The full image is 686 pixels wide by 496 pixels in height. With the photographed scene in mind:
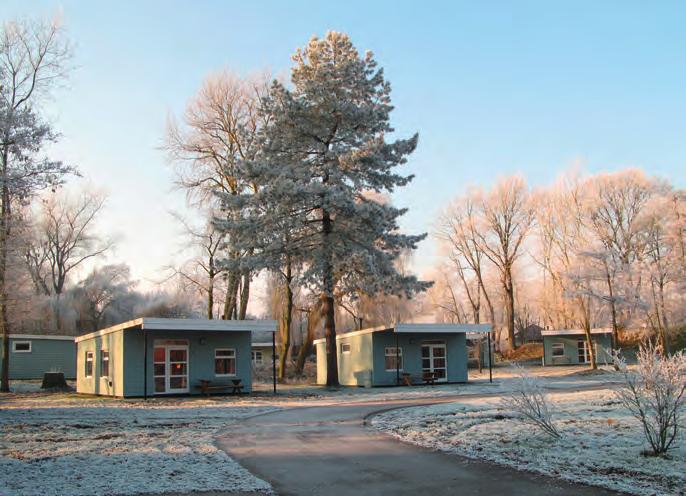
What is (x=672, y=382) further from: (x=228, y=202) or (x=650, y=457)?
(x=228, y=202)

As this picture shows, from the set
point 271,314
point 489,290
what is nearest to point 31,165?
point 271,314

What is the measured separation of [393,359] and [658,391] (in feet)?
69.3

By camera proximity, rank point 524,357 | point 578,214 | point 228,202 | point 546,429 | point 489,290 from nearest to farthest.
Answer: point 546,429
point 228,202
point 578,214
point 524,357
point 489,290

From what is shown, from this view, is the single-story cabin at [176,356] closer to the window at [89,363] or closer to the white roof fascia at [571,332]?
the window at [89,363]

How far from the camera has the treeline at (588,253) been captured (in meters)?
34.9

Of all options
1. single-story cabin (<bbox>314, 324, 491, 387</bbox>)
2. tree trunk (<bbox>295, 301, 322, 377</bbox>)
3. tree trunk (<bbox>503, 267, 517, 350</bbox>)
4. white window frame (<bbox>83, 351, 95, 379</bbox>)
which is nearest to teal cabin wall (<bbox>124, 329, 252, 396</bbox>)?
white window frame (<bbox>83, 351, 95, 379</bbox>)

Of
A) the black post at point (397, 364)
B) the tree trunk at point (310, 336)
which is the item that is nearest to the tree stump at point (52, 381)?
the tree trunk at point (310, 336)

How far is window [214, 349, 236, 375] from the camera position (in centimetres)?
2433

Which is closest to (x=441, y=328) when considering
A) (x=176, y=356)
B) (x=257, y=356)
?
(x=176, y=356)

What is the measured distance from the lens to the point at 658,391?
27.2 ft

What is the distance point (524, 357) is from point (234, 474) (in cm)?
4890

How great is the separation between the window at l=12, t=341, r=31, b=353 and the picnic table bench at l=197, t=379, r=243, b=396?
59.4 feet

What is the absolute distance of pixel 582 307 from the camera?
36.8 m

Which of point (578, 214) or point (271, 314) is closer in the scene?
point (271, 314)
